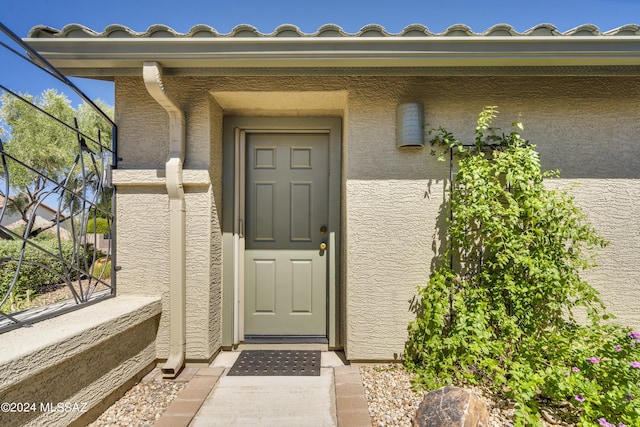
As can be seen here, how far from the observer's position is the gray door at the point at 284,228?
141 inches

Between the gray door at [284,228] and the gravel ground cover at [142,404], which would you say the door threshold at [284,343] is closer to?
the gray door at [284,228]

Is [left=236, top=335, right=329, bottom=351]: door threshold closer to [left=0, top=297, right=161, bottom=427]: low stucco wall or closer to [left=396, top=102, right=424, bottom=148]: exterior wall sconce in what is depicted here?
[left=0, top=297, right=161, bottom=427]: low stucco wall

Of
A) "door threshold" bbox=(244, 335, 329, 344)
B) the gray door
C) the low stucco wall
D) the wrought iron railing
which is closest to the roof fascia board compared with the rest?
the wrought iron railing

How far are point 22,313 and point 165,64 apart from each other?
7.50 ft

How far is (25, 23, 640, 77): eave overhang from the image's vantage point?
243 cm

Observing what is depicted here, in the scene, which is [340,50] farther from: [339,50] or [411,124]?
[411,124]

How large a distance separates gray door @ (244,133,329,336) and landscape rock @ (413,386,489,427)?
5.35 ft

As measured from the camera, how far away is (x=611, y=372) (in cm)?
221

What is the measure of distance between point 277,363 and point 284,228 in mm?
1439

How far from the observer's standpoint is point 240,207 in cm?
351

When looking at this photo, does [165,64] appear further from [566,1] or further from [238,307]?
[566,1]

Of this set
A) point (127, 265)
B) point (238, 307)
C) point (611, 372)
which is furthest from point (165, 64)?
point (611, 372)

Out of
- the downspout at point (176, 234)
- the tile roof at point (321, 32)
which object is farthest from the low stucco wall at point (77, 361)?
the tile roof at point (321, 32)

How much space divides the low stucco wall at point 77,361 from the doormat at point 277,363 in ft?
2.88
